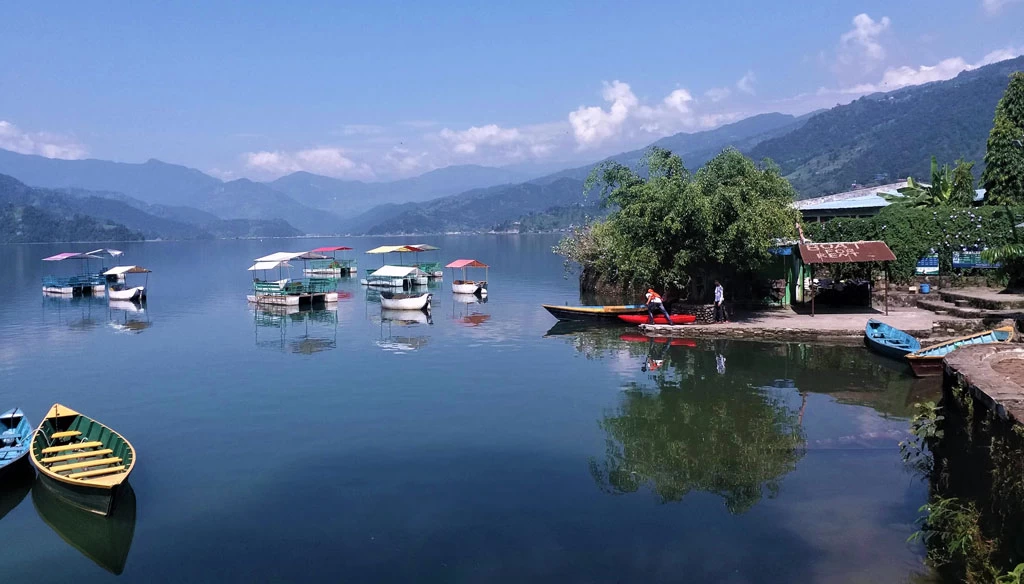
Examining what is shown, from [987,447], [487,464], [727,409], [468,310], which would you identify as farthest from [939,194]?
[487,464]

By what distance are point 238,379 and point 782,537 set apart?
18428 mm

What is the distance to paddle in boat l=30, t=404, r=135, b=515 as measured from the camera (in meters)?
12.8

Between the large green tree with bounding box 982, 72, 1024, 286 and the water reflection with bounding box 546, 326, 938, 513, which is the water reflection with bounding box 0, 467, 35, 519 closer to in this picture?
the water reflection with bounding box 546, 326, 938, 513

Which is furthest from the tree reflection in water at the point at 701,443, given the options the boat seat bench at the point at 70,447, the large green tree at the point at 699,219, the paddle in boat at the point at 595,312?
the paddle in boat at the point at 595,312

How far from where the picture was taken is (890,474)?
14.1m

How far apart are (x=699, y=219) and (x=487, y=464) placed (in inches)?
712

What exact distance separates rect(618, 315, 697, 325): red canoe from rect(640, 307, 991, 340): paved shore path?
629mm

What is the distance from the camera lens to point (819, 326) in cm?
2870

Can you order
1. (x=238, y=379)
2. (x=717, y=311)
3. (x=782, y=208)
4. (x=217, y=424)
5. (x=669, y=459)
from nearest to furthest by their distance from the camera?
(x=669, y=459), (x=217, y=424), (x=238, y=379), (x=717, y=311), (x=782, y=208)

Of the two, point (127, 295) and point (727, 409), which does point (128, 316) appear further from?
point (727, 409)

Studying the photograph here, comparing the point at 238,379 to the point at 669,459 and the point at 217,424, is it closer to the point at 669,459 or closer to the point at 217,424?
the point at 217,424

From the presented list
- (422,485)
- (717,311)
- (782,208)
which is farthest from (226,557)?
(782,208)

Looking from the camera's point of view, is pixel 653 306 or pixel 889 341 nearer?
pixel 889 341

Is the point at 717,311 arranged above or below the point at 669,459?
above
